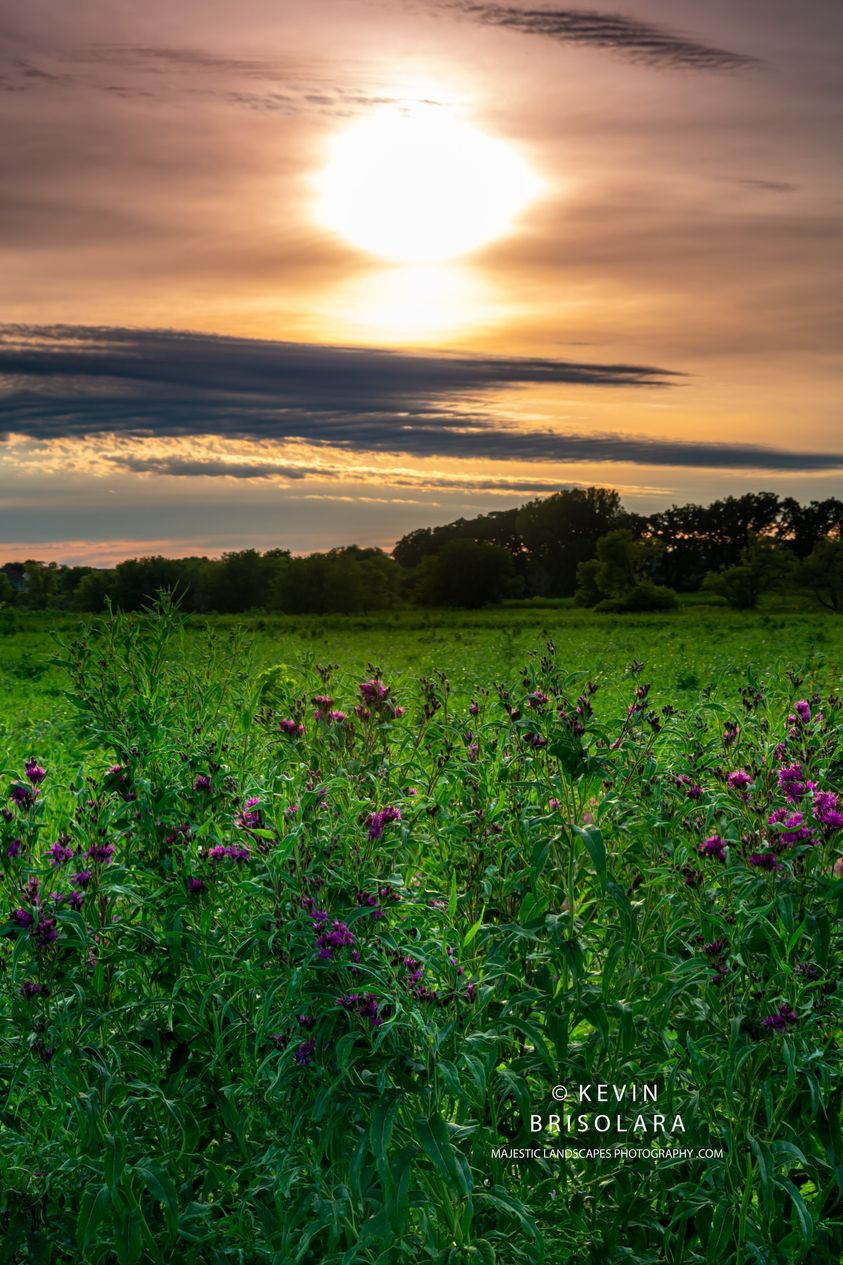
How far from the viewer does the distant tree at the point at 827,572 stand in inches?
3174

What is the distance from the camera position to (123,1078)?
3.73 meters

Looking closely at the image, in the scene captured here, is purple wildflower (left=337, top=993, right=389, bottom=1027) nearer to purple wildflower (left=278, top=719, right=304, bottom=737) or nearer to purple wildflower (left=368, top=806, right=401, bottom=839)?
purple wildflower (left=368, top=806, right=401, bottom=839)

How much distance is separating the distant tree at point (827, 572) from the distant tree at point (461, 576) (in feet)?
76.0

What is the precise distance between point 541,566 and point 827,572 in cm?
2856

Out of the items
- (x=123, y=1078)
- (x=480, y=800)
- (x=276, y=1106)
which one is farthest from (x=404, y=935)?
(x=123, y=1078)

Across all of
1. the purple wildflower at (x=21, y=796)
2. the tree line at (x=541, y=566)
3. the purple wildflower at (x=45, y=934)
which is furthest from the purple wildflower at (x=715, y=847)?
the tree line at (x=541, y=566)

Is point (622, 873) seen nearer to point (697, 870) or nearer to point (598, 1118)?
point (697, 870)

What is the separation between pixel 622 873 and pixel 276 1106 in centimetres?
153

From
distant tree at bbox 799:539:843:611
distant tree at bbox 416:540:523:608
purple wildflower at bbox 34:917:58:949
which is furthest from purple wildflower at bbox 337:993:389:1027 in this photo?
distant tree at bbox 799:539:843:611

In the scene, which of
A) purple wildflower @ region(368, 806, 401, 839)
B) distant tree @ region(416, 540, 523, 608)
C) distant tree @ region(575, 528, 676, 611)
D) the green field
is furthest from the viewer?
A: distant tree @ region(575, 528, 676, 611)

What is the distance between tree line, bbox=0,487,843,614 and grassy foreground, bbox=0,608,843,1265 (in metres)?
44.7

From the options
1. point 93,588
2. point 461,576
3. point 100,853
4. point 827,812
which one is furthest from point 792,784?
point 461,576

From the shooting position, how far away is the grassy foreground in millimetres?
3080

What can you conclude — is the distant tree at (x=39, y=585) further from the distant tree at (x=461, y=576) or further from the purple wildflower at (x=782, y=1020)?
the purple wildflower at (x=782, y=1020)
